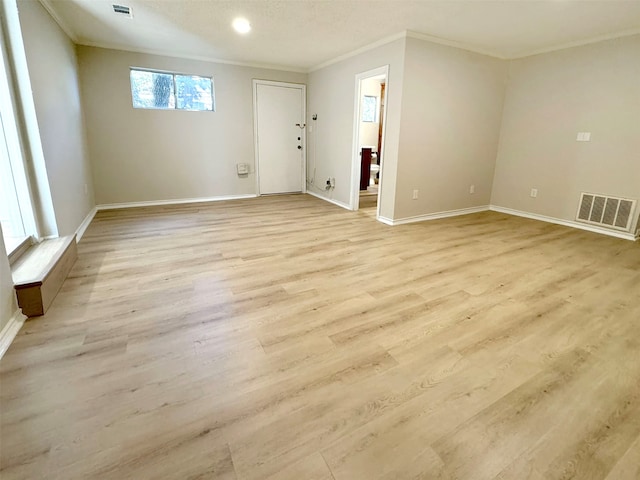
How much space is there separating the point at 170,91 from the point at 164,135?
71 centimetres

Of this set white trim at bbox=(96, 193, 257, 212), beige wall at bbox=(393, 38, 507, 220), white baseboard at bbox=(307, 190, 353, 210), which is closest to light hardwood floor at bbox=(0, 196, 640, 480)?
beige wall at bbox=(393, 38, 507, 220)

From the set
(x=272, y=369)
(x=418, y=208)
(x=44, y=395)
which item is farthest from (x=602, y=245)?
(x=44, y=395)

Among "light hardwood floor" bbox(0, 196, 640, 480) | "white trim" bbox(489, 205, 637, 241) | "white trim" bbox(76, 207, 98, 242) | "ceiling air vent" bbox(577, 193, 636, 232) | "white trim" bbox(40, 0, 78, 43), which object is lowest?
"light hardwood floor" bbox(0, 196, 640, 480)

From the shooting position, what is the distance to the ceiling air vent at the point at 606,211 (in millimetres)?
3959

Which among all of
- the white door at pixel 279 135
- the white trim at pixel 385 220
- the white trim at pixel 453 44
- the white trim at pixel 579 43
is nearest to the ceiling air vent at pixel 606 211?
the white trim at pixel 579 43

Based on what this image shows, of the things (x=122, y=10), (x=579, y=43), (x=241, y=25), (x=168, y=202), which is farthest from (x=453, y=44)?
(x=168, y=202)

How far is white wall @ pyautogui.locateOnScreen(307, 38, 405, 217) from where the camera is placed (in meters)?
4.16

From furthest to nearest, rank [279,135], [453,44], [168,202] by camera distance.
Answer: [279,135] → [168,202] → [453,44]

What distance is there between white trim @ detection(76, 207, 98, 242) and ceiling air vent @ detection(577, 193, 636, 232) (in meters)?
6.26

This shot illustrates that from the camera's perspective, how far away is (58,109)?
3357 mm

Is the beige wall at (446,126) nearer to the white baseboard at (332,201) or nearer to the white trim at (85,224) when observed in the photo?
the white baseboard at (332,201)

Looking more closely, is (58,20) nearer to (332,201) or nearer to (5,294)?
(5,294)

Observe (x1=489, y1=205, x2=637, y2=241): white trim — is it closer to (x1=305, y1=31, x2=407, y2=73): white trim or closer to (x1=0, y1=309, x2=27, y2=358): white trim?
(x1=305, y1=31, x2=407, y2=73): white trim

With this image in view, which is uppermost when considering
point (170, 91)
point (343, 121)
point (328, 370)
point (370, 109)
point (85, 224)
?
point (370, 109)
